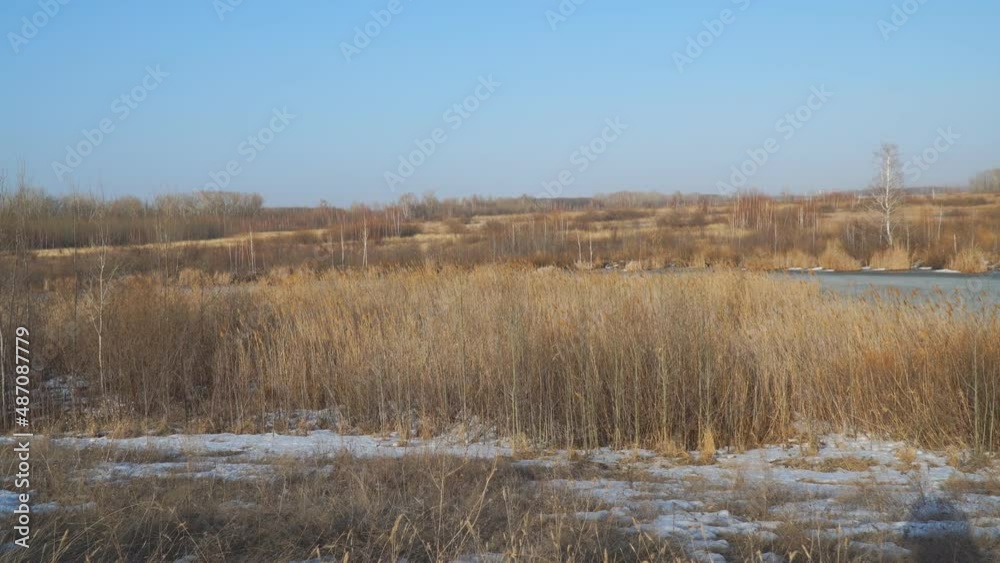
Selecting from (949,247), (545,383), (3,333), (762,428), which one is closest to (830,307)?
(762,428)

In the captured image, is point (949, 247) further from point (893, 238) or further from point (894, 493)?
point (894, 493)

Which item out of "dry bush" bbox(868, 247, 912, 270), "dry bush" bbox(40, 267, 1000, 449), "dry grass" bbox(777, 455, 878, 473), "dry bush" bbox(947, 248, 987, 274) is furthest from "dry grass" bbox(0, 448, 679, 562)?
"dry bush" bbox(868, 247, 912, 270)

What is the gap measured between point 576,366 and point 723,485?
3.03 meters

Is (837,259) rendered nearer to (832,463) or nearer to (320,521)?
(832,463)

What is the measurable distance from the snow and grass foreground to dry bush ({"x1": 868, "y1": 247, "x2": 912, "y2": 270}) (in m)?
21.4

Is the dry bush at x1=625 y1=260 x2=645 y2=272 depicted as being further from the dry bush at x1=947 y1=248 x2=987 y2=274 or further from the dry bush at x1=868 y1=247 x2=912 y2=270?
the dry bush at x1=947 y1=248 x2=987 y2=274

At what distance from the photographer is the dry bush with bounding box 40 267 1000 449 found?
24.9ft

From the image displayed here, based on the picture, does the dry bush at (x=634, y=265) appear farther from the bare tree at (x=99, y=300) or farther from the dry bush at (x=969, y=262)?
the bare tree at (x=99, y=300)

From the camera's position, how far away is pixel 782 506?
4875 millimetres

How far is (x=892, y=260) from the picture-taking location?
86.2 ft

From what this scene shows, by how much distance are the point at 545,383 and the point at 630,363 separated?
101cm

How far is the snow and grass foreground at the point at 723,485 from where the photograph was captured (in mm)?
4152

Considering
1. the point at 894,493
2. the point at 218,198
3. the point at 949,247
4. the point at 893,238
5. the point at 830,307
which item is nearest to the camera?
the point at 894,493

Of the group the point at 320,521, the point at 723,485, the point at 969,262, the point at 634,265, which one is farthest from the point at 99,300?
the point at 969,262
